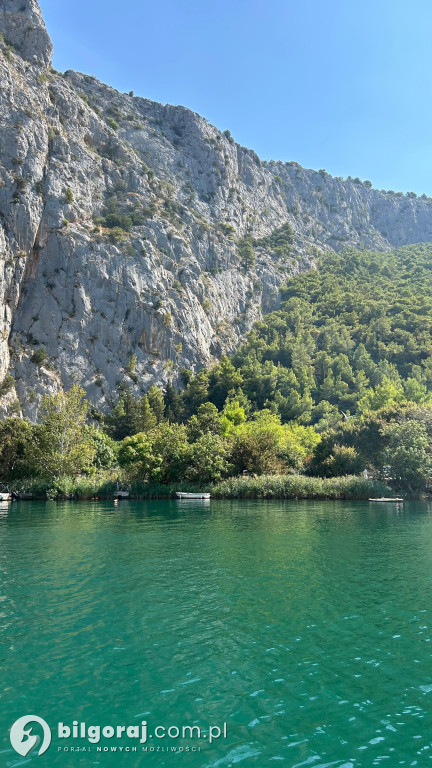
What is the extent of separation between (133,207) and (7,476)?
266 ft

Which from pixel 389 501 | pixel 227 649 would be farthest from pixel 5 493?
pixel 227 649

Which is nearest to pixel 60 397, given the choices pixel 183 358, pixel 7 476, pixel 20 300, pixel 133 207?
pixel 7 476

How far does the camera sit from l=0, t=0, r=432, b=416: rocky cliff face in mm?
92812

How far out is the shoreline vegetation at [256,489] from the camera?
188 feet

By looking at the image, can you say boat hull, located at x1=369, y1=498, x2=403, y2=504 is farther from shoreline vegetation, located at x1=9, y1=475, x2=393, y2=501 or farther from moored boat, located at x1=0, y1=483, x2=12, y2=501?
moored boat, located at x1=0, y1=483, x2=12, y2=501

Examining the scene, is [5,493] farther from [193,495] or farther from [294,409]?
[294,409]

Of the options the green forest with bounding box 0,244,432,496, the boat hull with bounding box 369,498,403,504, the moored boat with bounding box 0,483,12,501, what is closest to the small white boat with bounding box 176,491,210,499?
the green forest with bounding box 0,244,432,496

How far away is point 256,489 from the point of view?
5794cm

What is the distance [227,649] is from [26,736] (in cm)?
515

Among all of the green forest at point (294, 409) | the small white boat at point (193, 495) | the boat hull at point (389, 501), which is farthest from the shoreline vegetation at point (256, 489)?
the boat hull at point (389, 501)

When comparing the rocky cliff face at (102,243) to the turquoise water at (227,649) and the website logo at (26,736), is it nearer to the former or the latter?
the turquoise water at (227,649)

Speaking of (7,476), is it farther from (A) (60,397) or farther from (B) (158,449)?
(B) (158,449)

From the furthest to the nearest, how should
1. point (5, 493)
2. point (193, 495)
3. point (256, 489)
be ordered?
point (256, 489), point (5, 493), point (193, 495)

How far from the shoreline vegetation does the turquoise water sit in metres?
32.3
